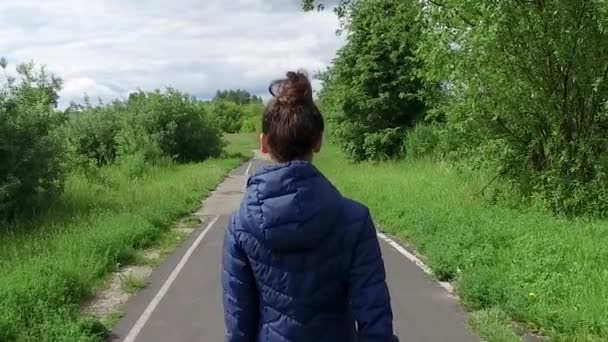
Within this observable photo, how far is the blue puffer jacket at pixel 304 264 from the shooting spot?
2.56m

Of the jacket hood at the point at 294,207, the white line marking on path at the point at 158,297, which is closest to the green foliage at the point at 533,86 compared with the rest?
the white line marking on path at the point at 158,297

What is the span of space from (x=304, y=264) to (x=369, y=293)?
10.1 inches

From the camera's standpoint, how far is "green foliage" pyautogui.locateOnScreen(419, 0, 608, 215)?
13.1 meters

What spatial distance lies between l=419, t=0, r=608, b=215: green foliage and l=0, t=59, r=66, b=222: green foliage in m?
8.74

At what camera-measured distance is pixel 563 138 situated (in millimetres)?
14156

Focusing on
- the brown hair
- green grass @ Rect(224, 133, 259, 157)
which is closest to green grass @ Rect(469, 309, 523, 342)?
the brown hair

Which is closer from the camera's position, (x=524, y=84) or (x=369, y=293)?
(x=369, y=293)

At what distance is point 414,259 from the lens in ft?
35.9

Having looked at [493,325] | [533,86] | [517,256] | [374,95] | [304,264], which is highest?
[533,86]

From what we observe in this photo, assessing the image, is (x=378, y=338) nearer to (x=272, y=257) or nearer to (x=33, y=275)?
(x=272, y=257)

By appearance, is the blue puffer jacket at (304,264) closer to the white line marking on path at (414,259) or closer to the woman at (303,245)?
the woman at (303,245)

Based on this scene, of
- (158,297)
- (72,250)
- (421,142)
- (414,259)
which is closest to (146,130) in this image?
(421,142)

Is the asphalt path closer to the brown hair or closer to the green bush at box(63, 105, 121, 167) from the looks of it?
the brown hair

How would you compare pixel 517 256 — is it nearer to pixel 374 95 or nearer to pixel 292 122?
pixel 292 122
